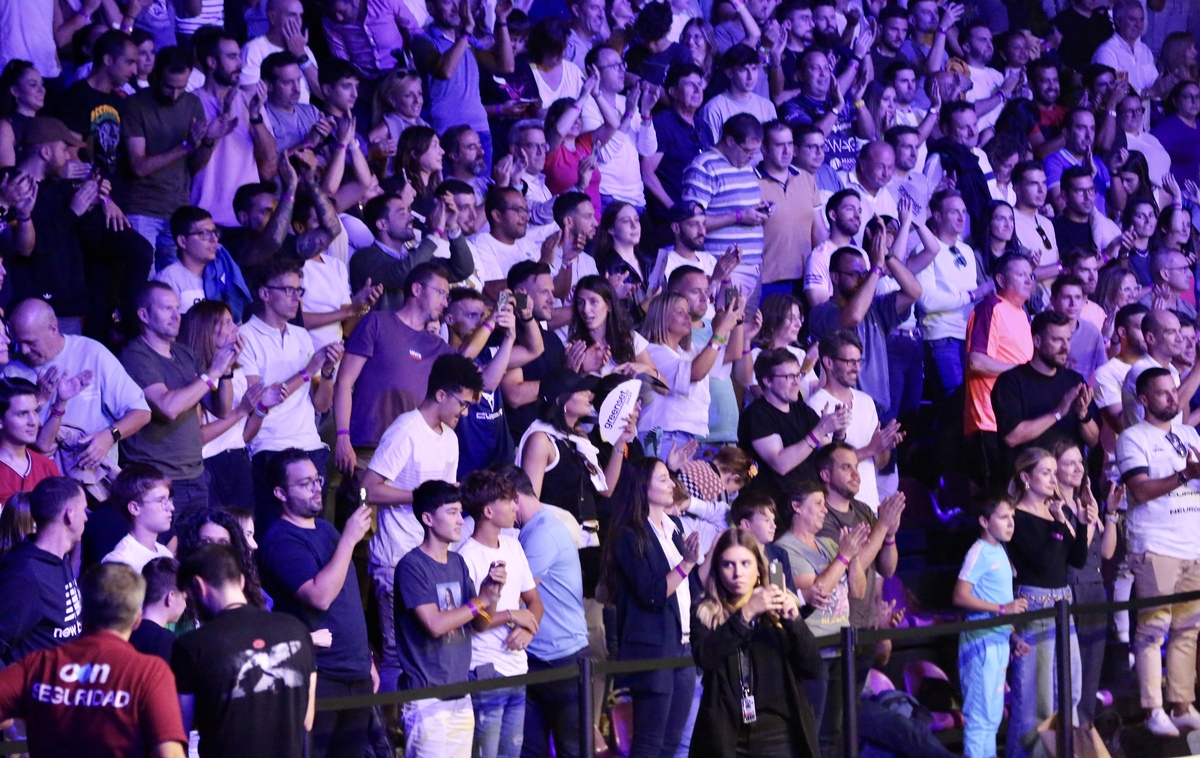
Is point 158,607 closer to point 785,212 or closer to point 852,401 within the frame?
point 852,401

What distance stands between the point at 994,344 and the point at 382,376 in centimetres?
376

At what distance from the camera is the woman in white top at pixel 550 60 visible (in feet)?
35.9

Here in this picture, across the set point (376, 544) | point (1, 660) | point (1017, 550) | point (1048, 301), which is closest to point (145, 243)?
point (376, 544)

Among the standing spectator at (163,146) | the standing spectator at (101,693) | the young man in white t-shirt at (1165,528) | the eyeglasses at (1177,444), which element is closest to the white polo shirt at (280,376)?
the standing spectator at (163,146)

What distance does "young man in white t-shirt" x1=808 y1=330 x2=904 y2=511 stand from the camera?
8.51 m

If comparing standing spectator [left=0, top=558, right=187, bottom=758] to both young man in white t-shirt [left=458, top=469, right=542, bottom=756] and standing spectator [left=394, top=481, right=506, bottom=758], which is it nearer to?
standing spectator [left=394, top=481, right=506, bottom=758]

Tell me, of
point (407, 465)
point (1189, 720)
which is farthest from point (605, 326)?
point (1189, 720)

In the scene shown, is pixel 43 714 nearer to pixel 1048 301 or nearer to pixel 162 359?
pixel 162 359

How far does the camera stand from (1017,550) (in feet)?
25.9

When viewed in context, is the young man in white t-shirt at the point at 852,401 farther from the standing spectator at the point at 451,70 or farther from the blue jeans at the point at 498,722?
the blue jeans at the point at 498,722

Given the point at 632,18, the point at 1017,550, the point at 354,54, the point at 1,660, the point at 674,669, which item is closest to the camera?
the point at 1,660

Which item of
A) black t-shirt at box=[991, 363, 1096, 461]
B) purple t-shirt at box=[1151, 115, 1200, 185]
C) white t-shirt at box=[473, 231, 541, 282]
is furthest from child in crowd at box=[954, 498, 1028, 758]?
purple t-shirt at box=[1151, 115, 1200, 185]

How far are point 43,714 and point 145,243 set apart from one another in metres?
3.90

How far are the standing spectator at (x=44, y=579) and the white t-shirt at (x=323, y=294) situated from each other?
2385mm
